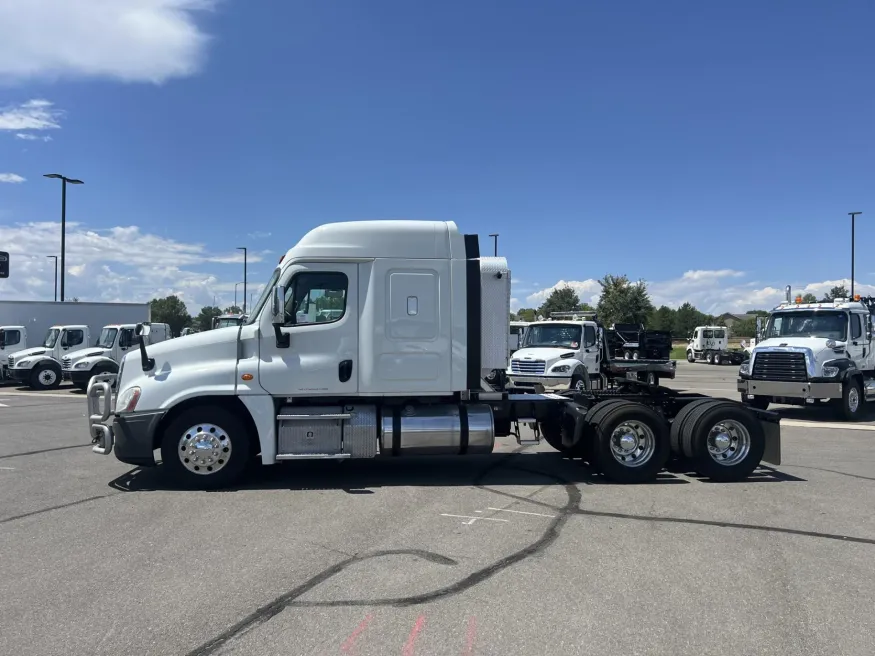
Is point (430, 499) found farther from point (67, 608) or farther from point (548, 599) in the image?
point (67, 608)

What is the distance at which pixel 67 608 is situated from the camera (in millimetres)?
4207

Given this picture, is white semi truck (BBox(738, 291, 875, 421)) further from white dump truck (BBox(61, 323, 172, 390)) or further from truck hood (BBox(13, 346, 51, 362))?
truck hood (BBox(13, 346, 51, 362))

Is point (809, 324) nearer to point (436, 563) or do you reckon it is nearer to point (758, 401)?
point (758, 401)

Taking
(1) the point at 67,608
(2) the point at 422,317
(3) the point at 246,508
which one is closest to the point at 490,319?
(2) the point at 422,317

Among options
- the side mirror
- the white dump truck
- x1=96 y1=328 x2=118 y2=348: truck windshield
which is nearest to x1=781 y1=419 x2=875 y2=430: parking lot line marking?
the side mirror

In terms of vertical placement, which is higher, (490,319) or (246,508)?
(490,319)

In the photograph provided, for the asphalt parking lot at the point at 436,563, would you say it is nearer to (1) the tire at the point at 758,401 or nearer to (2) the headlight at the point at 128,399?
(2) the headlight at the point at 128,399

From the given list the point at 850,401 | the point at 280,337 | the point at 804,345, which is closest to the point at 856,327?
the point at 804,345

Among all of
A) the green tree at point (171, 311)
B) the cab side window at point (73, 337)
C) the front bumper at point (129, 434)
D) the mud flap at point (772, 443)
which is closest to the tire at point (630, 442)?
the mud flap at point (772, 443)

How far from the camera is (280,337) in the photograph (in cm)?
752

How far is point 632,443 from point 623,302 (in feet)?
141

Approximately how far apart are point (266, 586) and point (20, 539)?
268 centimetres

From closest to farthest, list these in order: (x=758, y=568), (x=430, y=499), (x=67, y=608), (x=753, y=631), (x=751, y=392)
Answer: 1. (x=753, y=631)
2. (x=67, y=608)
3. (x=758, y=568)
4. (x=430, y=499)
5. (x=751, y=392)

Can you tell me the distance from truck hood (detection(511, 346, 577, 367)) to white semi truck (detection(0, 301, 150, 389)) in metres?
15.8
